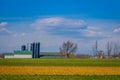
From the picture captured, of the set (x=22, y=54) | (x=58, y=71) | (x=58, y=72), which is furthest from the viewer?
(x=22, y=54)

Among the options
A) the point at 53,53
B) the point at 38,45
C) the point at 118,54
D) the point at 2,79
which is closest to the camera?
the point at 2,79

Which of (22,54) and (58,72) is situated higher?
(22,54)

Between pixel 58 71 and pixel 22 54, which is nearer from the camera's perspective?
pixel 58 71

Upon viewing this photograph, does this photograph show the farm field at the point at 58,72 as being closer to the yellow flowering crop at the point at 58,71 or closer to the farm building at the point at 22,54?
the yellow flowering crop at the point at 58,71

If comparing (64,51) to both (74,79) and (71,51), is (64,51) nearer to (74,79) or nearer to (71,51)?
(71,51)

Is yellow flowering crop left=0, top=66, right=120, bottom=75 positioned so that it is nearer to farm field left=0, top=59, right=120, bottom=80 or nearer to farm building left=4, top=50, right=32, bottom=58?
farm field left=0, top=59, right=120, bottom=80

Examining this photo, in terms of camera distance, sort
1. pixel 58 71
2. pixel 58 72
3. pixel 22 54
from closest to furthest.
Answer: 1. pixel 58 72
2. pixel 58 71
3. pixel 22 54

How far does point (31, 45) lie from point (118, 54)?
46.1 metres

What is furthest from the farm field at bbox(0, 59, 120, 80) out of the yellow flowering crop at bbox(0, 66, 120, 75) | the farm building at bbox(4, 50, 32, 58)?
the farm building at bbox(4, 50, 32, 58)

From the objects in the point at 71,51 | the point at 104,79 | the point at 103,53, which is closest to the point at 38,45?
the point at 71,51

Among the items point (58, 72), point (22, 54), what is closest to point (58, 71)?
point (58, 72)

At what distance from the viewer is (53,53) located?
178625 mm

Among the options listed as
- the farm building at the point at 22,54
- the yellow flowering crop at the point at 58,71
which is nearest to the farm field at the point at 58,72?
the yellow flowering crop at the point at 58,71

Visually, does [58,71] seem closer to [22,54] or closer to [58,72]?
[58,72]
